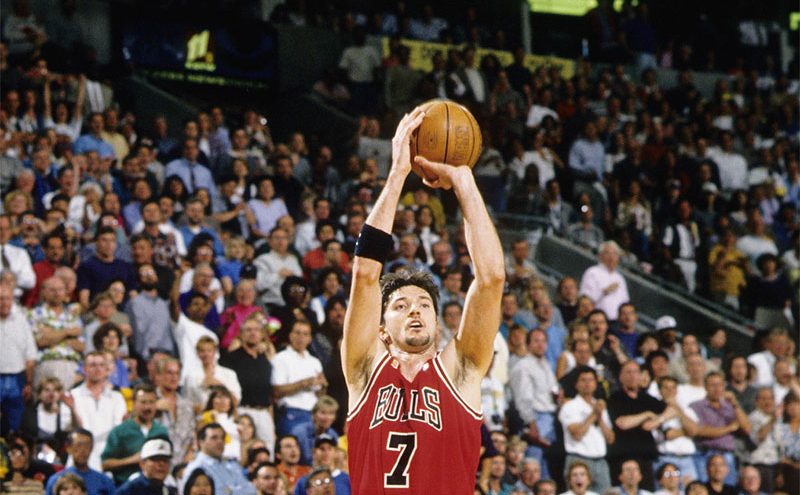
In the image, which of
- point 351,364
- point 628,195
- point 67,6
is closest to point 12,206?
point 67,6

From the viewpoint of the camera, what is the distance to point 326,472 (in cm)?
898

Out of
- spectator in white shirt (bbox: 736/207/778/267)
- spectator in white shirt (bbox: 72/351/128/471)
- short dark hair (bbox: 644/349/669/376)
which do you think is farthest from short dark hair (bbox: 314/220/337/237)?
spectator in white shirt (bbox: 736/207/778/267)

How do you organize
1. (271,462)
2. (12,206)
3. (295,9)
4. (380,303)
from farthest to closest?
(295,9) < (12,206) < (271,462) < (380,303)

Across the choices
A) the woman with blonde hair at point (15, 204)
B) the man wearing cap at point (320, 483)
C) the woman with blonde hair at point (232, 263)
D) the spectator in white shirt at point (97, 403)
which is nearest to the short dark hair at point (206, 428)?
the spectator in white shirt at point (97, 403)

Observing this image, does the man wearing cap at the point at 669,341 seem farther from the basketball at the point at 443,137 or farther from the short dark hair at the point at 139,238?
the basketball at the point at 443,137

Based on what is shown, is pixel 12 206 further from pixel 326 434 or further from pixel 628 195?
pixel 628 195

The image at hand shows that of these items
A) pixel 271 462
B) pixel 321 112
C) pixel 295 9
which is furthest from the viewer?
pixel 295 9

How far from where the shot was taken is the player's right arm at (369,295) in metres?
5.31

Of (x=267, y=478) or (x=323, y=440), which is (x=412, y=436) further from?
(x=323, y=440)

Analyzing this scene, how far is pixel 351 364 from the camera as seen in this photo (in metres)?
5.41

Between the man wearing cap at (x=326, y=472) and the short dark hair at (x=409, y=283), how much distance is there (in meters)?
3.39

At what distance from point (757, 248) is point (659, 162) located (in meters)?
1.83

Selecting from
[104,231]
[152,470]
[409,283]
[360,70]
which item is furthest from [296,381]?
[360,70]

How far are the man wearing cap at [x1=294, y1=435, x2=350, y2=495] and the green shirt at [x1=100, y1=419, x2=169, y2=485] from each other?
102cm
